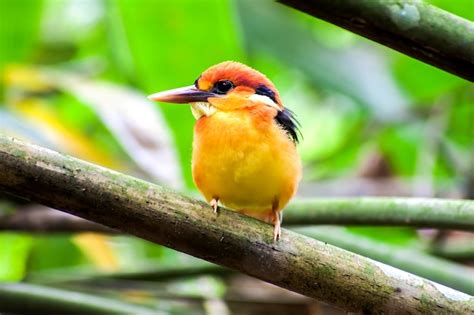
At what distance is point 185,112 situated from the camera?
216 centimetres

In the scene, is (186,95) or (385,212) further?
(186,95)

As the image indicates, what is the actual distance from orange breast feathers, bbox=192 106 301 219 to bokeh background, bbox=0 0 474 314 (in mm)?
240

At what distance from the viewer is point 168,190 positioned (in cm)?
100

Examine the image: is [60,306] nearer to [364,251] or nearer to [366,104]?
[364,251]

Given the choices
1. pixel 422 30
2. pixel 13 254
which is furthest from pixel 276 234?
pixel 13 254

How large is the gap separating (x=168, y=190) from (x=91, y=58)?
1916mm

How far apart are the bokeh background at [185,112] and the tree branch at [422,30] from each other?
77 cm

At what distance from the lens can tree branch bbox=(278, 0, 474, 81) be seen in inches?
37.0

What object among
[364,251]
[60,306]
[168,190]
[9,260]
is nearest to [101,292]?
[9,260]

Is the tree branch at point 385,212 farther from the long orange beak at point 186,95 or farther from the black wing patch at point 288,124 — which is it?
the long orange beak at point 186,95

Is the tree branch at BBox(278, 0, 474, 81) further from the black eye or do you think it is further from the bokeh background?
the bokeh background

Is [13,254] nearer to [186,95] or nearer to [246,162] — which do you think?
[186,95]

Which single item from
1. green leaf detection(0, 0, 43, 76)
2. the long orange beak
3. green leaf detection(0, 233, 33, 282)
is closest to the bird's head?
the long orange beak

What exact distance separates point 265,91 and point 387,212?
0.33 m
